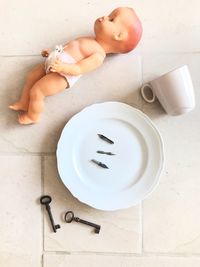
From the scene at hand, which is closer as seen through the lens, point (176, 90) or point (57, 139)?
point (176, 90)

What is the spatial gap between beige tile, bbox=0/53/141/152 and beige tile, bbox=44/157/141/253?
7 centimetres

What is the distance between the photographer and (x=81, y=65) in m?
0.88

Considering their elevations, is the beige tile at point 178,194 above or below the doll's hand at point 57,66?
below

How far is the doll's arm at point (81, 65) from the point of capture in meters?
0.86

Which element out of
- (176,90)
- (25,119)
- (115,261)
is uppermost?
(176,90)

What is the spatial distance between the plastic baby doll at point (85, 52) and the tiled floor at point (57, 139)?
0.20 ft

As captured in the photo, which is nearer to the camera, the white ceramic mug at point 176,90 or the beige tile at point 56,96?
the white ceramic mug at point 176,90

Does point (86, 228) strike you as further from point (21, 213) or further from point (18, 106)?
point (18, 106)

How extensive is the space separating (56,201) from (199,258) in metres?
0.36

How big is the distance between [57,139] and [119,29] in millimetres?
300

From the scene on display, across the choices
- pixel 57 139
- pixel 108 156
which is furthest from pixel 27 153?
pixel 108 156

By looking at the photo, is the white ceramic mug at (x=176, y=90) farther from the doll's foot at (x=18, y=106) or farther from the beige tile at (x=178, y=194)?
the doll's foot at (x=18, y=106)

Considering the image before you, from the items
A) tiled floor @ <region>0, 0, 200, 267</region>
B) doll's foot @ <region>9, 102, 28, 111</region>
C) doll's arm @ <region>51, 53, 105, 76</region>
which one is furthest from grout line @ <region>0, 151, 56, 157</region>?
doll's arm @ <region>51, 53, 105, 76</region>

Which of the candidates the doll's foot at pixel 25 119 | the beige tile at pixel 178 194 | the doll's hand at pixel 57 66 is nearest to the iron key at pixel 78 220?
the beige tile at pixel 178 194
